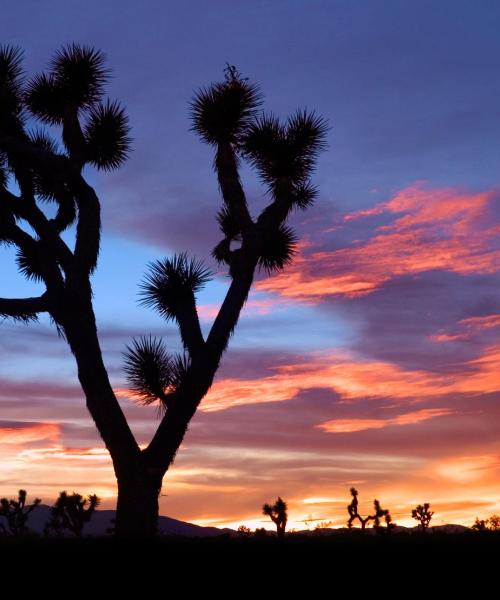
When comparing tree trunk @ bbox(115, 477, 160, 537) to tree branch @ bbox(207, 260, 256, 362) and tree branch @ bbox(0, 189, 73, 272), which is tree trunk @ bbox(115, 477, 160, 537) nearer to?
tree branch @ bbox(207, 260, 256, 362)

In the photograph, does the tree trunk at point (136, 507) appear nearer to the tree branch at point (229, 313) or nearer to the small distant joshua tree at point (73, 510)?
the tree branch at point (229, 313)

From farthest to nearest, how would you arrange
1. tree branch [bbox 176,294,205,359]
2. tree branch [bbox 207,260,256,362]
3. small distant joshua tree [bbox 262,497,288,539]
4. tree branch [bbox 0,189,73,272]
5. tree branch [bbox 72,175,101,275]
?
small distant joshua tree [bbox 262,497,288,539] → tree branch [bbox 72,175,101,275] → tree branch [bbox 0,189,73,272] → tree branch [bbox 207,260,256,362] → tree branch [bbox 176,294,205,359]

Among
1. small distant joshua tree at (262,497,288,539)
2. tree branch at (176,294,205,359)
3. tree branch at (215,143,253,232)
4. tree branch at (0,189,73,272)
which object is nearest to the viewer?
tree branch at (176,294,205,359)

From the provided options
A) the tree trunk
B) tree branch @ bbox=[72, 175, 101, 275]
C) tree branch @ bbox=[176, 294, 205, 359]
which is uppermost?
tree branch @ bbox=[72, 175, 101, 275]

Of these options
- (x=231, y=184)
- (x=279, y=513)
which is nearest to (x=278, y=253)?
(x=231, y=184)

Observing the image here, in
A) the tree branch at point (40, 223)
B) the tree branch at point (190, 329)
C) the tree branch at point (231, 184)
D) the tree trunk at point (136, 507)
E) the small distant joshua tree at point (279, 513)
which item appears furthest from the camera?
the small distant joshua tree at point (279, 513)

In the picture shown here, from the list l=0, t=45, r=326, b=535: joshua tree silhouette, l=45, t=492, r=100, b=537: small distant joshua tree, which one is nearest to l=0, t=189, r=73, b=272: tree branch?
l=0, t=45, r=326, b=535: joshua tree silhouette

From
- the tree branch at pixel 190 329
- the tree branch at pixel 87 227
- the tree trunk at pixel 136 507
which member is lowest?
the tree trunk at pixel 136 507

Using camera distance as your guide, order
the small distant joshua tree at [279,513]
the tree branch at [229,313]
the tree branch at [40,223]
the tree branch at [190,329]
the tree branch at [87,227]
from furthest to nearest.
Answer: the small distant joshua tree at [279,513], the tree branch at [87,227], the tree branch at [40,223], the tree branch at [229,313], the tree branch at [190,329]

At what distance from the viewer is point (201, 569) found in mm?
7395

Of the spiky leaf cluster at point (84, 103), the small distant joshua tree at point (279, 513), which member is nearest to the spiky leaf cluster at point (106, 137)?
the spiky leaf cluster at point (84, 103)

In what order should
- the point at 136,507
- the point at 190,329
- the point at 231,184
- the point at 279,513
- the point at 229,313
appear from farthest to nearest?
the point at 279,513 → the point at 231,184 → the point at 229,313 → the point at 190,329 → the point at 136,507

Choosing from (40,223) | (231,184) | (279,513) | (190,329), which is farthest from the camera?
(279,513)

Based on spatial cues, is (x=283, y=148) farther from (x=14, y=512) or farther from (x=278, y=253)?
(x=14, y=512)
